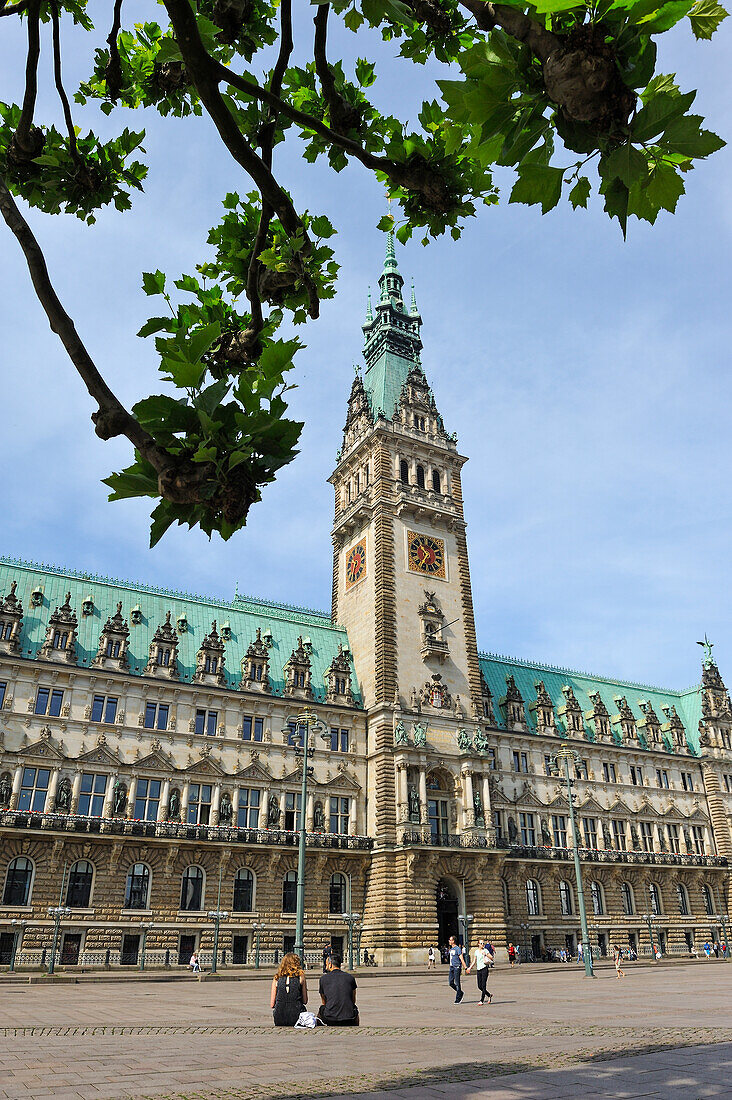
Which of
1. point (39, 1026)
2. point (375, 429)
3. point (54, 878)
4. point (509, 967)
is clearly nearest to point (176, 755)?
point (54, 878)

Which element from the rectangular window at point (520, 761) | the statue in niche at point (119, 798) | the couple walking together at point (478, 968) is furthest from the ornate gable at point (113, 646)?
the rectangular window at point (520, 761)

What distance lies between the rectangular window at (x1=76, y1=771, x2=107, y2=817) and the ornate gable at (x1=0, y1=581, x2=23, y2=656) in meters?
7.68

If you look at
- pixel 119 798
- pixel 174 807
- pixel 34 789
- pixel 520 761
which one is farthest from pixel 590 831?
pixel 34 789

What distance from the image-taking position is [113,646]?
4322cm

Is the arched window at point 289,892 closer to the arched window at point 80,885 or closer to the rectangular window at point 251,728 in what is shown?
the rectangular window at point 251,728

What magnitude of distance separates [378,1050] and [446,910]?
3865 cm

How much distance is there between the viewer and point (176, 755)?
139ft

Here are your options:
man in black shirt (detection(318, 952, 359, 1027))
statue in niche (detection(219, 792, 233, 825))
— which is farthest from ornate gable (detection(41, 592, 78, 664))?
man in black shirt (detection(318, 952, 359, 1027))

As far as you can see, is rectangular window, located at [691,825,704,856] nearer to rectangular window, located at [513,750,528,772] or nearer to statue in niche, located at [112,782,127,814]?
rectangular window, located at [513,750,528,772]

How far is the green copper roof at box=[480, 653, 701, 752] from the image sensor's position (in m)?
60.6

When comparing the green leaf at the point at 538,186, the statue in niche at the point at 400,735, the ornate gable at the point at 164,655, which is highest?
the ornate gable at the point at 164,655

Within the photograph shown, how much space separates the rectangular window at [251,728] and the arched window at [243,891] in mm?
7188

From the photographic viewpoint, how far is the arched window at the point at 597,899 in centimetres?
5375

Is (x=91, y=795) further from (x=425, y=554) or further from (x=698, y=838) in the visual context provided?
(x=698, y=838)
